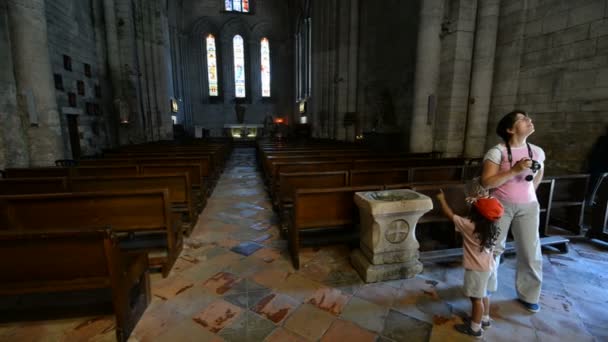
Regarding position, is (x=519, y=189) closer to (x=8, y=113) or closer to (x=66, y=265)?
(x=66, y=265)

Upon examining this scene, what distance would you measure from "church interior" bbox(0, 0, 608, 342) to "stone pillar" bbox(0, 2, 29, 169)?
3 centimetres

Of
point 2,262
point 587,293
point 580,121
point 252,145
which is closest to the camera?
point 2,262

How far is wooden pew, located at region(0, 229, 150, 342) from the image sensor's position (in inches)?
74.0

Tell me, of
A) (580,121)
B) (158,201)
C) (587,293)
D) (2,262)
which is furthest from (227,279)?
(580,121)

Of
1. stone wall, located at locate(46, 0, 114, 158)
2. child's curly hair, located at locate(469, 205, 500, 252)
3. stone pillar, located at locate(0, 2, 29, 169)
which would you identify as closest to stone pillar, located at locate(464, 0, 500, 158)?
child's curly hair, located at locate(469, 205, 500, 252)

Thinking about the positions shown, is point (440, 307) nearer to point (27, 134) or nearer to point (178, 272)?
point (178, 272)

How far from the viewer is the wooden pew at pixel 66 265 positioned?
1.88 m

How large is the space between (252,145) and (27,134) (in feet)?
47.1

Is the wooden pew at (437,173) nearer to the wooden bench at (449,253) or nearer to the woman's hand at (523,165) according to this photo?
the wooden bench at (449,253)

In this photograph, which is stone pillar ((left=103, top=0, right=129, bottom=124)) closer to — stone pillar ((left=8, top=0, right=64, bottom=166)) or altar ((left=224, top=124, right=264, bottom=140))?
stone pillar ((left=8, top=0, right=64, bottom=166))

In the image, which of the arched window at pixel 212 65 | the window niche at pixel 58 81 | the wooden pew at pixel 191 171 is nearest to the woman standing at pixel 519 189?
the wooden pew at pixel 191 171

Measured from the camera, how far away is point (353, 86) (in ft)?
45.5

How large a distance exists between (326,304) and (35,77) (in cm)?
833

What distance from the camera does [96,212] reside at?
3025 mm
